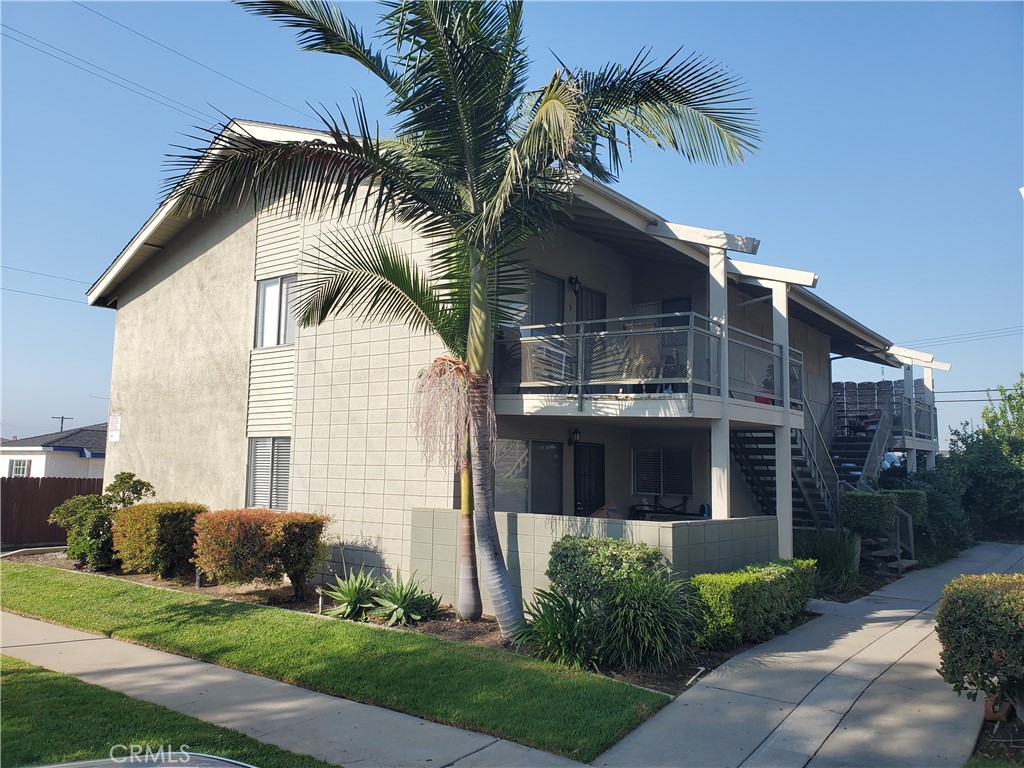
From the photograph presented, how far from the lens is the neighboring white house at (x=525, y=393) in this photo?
1112 centimetres

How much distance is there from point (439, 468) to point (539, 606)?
9.75ft

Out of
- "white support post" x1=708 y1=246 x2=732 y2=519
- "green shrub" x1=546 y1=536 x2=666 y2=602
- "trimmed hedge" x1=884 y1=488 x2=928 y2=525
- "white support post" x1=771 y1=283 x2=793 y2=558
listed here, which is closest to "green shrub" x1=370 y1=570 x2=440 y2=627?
"green shrub" x1=546 y1=536 x2=666 y2=602

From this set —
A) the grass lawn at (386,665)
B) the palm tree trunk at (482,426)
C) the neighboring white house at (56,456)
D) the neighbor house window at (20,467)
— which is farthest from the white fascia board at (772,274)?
the neighbor house window at (20,467)

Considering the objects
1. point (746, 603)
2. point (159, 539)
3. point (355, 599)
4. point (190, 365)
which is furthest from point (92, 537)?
point (746, 603)

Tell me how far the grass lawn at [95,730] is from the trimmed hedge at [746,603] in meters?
4.91

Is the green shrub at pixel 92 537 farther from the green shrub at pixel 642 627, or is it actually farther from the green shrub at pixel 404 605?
the green shrub at pixel 642 627

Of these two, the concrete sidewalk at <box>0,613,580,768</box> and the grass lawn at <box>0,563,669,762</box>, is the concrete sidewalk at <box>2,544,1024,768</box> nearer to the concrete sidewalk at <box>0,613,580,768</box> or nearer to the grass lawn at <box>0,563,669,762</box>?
the concrete sidewalk at <box>0,613,580,768</box>

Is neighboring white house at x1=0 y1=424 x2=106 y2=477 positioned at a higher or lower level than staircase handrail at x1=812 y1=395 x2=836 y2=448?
lower

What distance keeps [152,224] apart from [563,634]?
537 inches

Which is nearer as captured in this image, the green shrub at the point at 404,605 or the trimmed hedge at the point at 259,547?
the green shrub at the point at 404,605

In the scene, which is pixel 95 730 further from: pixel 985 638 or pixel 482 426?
pixel 985 638

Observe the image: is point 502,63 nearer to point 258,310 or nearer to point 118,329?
point 258,310

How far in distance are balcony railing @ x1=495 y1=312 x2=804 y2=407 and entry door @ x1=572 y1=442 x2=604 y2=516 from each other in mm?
2494

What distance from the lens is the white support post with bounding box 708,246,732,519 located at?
1105 centimetres
